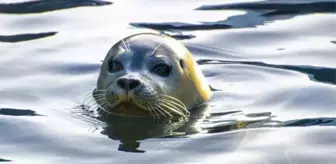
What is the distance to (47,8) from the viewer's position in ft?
42.4

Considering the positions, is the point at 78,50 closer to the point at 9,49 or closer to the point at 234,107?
the point at 9,49

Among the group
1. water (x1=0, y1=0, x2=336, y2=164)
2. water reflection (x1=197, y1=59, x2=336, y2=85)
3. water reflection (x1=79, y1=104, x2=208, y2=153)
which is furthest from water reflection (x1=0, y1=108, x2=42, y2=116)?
water reflection (x1=197, y1=59, x2=336, y2=85)

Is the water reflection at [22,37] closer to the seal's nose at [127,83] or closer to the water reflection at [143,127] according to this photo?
the water reflection at [143,127]

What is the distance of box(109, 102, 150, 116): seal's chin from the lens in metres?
8.66

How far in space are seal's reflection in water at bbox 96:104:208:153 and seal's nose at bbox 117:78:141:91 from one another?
0.33 metres

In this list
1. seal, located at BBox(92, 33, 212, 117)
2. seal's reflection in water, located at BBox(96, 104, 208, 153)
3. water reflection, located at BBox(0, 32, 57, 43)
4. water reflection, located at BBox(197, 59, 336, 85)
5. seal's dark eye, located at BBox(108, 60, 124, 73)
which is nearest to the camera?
seal's reflection in water, located at BBox(96, 104, 208, 153)

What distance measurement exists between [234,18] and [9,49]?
96.8 inches

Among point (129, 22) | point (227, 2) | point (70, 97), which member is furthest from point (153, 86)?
point (227, 2)

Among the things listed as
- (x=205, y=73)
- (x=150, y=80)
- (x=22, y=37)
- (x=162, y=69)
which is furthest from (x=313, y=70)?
(x=22, y=37)

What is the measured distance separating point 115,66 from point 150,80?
35cm

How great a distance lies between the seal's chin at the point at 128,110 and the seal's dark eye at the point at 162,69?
0.36m

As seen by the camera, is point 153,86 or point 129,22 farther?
point 129,22

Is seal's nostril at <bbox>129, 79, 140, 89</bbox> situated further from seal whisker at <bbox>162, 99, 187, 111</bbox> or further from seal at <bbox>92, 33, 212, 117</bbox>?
seal whisker at <bbox>162, 99, 187, 111</bbox>

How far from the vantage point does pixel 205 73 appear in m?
10.2
